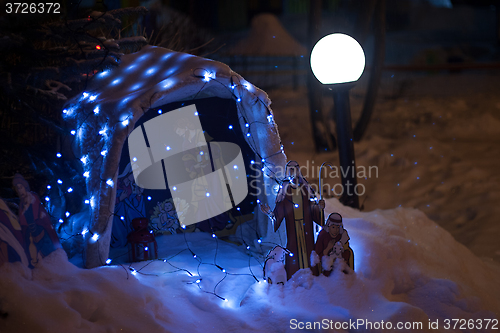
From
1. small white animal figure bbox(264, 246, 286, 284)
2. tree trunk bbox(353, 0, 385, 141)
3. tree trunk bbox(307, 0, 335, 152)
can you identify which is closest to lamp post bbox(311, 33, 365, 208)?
tree trunk bbox(307, 0, 335, 152)

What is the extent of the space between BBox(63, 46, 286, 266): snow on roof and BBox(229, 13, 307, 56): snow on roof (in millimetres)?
8987

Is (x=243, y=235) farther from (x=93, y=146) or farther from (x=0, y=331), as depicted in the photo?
(x=0, y=331)

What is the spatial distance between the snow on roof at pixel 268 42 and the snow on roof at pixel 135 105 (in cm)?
899

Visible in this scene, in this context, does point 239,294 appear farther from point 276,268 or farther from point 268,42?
point 268,42

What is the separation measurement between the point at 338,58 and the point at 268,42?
9.80 metres

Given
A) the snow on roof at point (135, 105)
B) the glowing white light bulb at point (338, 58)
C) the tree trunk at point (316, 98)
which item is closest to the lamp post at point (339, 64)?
the glowing white light bulb at point (338, 58)

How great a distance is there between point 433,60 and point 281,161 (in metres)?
12.3

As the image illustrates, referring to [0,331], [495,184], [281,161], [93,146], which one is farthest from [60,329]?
[495,184]

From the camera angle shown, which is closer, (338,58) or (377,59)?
(338,58)

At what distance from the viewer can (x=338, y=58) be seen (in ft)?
12.1

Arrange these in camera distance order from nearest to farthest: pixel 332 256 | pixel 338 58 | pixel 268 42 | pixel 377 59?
1. pixel 332 256
2. pixel 338 58
3. pixel 377 59
4. pixel 268 42

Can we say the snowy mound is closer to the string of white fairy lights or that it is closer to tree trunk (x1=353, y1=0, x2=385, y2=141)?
the string of white fairy lights

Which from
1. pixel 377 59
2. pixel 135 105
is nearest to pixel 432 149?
pixel 377 59

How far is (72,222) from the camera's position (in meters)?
3.52
